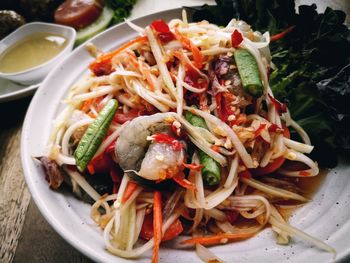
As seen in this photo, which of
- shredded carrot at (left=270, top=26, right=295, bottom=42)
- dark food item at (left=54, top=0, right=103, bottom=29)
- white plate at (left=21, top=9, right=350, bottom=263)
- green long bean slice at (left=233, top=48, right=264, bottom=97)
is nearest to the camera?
white plate at (left=21, top=9, right=350, bottom=263)

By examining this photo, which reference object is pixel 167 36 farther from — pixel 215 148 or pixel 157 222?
pixel 157 222

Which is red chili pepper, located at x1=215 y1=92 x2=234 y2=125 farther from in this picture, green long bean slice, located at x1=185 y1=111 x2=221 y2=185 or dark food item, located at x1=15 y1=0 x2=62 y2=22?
dark food item, located at x1=15 y1=0 x2=62 y2=22

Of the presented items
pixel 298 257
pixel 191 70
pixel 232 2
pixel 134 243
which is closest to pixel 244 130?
pixel 191 70

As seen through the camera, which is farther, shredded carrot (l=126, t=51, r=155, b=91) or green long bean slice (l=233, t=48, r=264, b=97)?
shredded carrot (l=126, t=51, r=155, b=91)

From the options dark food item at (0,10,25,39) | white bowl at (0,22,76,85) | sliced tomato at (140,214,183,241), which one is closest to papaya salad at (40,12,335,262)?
sliced tomato at (140,214,183,241)

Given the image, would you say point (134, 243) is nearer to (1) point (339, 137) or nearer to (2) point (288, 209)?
(2) point (288, 209)

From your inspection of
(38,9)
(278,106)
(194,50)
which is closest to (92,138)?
(194,50)
